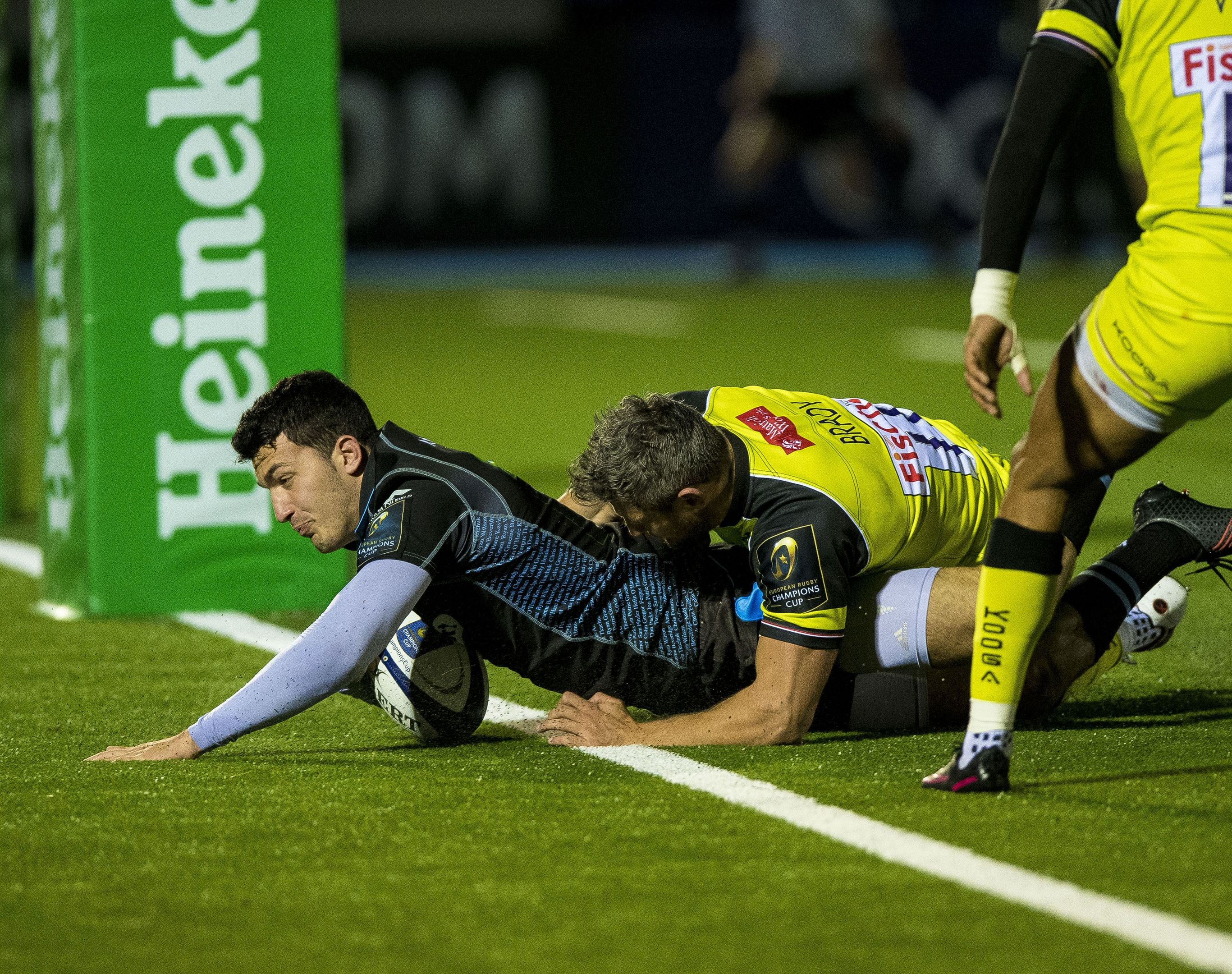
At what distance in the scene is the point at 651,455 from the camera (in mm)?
3965

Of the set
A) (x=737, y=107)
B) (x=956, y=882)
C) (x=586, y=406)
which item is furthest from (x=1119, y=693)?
(x=737, y=107)

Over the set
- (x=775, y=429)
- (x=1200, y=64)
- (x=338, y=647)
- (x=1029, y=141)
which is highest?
(x=1200, y=64)

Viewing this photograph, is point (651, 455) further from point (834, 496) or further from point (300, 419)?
point (300, 419)

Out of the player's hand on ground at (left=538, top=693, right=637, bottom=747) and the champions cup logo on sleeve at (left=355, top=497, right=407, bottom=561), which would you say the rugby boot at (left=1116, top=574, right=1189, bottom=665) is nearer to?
the player's hand on ground at (left=538, top=693, right=637, bottom=747)

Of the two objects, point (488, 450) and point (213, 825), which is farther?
point (488, 450)

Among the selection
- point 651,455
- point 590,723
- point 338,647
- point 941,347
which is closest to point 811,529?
point 651,455

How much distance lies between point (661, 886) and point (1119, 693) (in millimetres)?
1977

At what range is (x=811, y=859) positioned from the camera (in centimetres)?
328

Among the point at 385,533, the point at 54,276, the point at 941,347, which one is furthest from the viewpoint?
the point at 941,347

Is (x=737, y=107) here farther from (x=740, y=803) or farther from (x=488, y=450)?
(x=740, y=803)

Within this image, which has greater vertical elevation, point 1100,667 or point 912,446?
point 912,446

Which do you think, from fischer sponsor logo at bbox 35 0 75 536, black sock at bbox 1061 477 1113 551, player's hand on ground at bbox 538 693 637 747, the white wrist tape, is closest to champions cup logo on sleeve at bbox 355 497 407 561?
player's hand on ground at bbox 538 693 637 747

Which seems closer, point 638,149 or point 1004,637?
point 1004,637

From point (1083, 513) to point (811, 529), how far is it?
695mm
